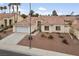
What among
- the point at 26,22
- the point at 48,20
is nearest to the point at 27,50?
the point at 26,22

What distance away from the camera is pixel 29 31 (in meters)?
11.7

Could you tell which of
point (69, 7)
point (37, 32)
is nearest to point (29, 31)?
point (37, 32)

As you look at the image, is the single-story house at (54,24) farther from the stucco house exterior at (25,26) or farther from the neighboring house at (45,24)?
A: the stucco house exterior at (25,26)

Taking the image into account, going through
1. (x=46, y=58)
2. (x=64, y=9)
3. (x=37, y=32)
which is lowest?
(x=46, y=58)

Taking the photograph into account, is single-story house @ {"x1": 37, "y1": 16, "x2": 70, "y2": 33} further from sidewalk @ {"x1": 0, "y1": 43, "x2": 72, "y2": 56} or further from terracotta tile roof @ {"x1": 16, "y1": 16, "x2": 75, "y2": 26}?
sidewalk @ {"x1": 0, "y1": 43, "x2": 72, "y2": 56}

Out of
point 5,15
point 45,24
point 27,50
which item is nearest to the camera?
point 27,50

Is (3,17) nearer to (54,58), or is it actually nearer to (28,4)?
(28,4)

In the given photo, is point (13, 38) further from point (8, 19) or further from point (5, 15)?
point (5, 15)

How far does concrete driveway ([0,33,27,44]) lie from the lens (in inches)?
459

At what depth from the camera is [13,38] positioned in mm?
11727

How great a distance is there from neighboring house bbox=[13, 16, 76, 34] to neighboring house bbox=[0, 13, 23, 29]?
177mm

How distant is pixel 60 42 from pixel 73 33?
0.61m

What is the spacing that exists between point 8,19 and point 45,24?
1.49 meters

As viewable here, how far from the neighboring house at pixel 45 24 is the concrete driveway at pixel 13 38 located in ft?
0.66
